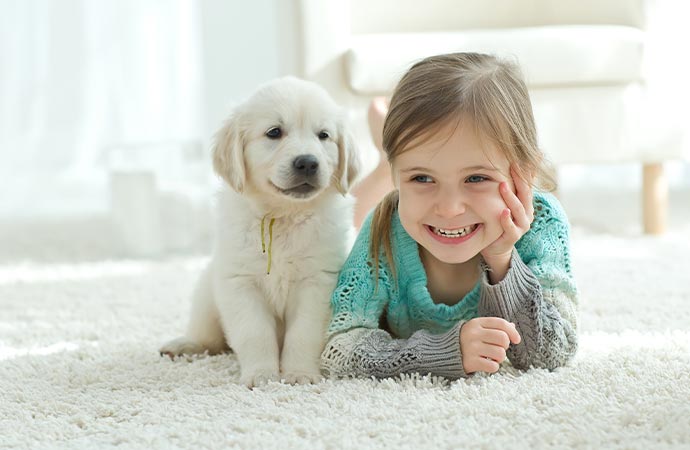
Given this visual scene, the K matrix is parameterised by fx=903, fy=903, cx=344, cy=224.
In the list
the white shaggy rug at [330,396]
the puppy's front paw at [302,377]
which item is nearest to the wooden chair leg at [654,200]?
the white shaggy rug at [330,396]

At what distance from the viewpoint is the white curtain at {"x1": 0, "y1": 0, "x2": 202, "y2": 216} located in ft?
14.2

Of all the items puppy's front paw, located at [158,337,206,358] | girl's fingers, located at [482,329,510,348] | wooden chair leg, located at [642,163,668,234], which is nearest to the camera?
girl's fingers, located at [482,329,510,348]

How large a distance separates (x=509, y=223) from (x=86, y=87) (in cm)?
340

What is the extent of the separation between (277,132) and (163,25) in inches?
115

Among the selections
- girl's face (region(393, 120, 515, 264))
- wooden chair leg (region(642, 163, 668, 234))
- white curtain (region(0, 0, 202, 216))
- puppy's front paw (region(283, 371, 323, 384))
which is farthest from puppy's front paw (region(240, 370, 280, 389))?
white curtain (region(0, 0, 202, 216))

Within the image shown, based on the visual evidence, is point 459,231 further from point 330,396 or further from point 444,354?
point 330,396

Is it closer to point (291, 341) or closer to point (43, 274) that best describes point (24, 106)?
point (43, 274)

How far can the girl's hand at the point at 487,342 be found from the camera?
138 centimetres

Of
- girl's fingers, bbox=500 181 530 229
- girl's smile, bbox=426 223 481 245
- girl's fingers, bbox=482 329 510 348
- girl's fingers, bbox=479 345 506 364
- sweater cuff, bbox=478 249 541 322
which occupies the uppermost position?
girl's fingers, bbox=500 181 530 229

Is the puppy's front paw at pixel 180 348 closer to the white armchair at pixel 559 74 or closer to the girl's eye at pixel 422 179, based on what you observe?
the girl's eye at pixel 422 179

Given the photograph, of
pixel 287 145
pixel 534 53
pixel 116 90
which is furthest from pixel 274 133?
pixel 116 90

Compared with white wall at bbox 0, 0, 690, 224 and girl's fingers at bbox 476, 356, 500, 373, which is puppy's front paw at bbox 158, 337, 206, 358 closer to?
girl's fingers at bbox 476, 356, 500, 373

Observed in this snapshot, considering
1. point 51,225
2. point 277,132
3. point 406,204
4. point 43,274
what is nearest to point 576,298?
point 406,204

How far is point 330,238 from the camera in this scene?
1.65m
